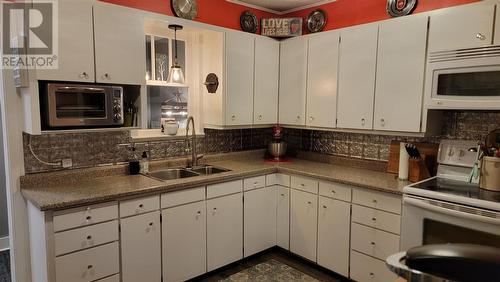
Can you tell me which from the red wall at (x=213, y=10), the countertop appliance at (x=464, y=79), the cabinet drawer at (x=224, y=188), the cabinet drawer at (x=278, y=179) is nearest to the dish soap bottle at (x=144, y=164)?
the cabinet drawer at (x=224, y=188)

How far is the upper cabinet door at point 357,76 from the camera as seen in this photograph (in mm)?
2801

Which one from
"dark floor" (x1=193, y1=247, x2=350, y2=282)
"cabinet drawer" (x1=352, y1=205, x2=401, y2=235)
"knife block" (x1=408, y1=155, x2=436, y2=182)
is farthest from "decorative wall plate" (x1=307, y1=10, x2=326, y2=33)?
"dark floor" (x1=193, y1=247, x2=350, y2=282)

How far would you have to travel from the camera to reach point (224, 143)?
3.60 m

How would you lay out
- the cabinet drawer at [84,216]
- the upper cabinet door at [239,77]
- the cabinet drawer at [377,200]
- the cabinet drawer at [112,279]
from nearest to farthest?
the cabinet drawer at [84,216]
the cabinet drawer at [112,279]
the cabinet drawer at [377,200]
the upper cabinet door at [239,77]

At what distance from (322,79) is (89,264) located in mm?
2501

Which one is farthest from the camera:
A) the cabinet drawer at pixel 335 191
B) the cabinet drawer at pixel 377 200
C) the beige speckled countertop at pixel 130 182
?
the cabinet drawer at pixel 335 191

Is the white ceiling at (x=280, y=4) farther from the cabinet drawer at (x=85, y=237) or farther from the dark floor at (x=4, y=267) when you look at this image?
the dark floor at (x=4, y=267)

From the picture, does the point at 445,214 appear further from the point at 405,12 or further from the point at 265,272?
the point at 405,12

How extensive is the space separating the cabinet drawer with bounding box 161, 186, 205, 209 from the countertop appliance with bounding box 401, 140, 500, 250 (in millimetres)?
1555

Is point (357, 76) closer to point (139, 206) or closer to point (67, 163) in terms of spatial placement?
point (139, 206)

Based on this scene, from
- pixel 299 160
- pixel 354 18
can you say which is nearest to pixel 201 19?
pixel 354 18

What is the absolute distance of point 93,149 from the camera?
2637 mm

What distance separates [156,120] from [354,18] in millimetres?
2231

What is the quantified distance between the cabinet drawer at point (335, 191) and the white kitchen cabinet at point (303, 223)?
0.37ft
